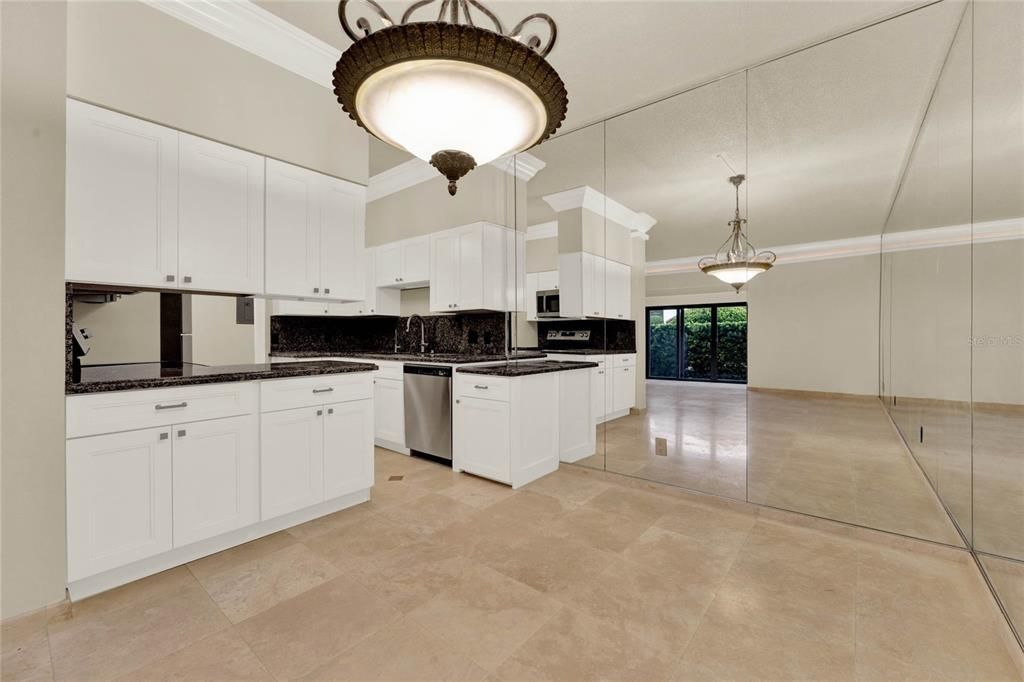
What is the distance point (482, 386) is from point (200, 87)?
98.7 inches

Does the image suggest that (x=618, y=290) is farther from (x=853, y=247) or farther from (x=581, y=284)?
(x=853, y=247)

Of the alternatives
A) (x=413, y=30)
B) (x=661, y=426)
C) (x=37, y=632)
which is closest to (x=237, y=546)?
(x=37, y=632)

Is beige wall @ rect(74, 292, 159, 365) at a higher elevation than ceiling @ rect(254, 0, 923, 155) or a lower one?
lower

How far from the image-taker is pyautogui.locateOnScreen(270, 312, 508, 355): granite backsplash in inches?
176

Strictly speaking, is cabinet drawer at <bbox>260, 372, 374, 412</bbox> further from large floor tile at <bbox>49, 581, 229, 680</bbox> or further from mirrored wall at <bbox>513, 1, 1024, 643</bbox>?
mirrored wall at <bbox>513, 1, 1024, 643</bbox>

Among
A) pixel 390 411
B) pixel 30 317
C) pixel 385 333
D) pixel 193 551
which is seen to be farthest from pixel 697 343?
pixel 385 333

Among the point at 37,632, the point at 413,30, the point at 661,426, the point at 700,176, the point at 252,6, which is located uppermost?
the point at 252,6

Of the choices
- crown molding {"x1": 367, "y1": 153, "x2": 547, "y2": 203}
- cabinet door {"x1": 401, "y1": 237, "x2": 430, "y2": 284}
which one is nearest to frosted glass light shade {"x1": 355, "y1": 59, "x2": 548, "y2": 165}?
crown molding {"x1": 367, "y1": 153, "x2": 547, "y2": 203}

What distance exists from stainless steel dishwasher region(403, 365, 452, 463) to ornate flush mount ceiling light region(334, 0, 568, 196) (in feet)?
7.19

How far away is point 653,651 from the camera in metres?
1.48

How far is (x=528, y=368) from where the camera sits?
3277mm

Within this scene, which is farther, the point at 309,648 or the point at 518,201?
the point at 518,201

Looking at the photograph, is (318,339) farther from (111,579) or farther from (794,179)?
(794,179)

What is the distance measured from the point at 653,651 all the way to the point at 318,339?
15.6ft
